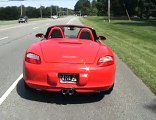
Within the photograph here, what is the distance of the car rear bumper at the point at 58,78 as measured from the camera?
21.2 ft

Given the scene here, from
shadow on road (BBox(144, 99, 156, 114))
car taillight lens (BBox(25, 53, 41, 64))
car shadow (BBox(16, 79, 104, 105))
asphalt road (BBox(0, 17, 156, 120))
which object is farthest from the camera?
car shadow (BBox(16, 79, 104, 105))

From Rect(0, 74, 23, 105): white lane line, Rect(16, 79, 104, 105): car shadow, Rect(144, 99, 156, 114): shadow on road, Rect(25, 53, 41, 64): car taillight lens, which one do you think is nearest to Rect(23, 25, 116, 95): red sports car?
Rect(25, 53, 41, 64): car taillight lens

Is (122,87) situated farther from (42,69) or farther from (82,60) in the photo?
(42,69)

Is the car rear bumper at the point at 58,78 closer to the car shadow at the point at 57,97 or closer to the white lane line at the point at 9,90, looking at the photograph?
the car shadow at the point at 57,97

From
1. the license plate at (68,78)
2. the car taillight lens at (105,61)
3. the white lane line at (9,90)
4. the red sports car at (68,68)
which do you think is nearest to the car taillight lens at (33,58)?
the red sports car at (68,68)

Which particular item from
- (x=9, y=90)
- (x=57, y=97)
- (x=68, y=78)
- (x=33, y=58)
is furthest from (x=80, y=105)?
(x=9, y=90)

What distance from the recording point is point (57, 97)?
716 cm

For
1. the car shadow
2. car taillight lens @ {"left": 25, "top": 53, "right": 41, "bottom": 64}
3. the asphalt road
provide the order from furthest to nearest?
the car shadow, car taillight lens @ {"left": 25, "top": 53, "right": 41, "bottom": 64}, the asphalt road

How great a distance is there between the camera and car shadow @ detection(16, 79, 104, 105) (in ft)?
22.6

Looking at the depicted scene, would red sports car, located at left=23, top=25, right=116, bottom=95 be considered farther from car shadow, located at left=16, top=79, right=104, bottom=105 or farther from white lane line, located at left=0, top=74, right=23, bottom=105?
white lane line, located at left=0, top=74, right=23, bottom=105

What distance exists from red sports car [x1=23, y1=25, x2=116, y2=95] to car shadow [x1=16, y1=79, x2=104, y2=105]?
0.27m

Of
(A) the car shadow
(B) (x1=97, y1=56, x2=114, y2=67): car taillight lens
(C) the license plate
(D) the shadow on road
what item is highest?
(B) (x1=97, y1=56, x2=114, y2=67): car taillight lens

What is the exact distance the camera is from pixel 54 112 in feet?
20.1

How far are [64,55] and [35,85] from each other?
0.77 metres
